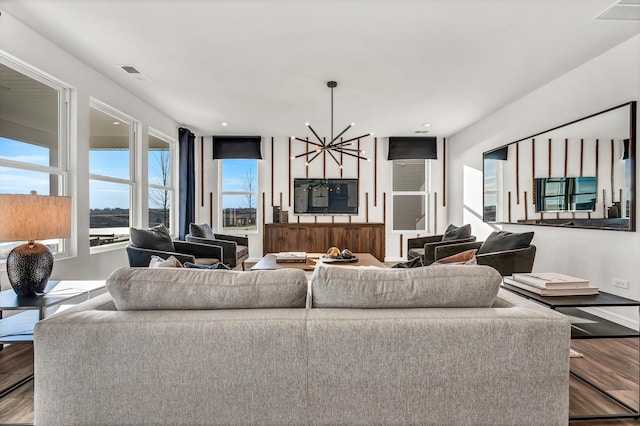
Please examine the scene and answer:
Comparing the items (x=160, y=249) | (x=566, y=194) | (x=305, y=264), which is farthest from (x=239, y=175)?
(x=566, y=194)

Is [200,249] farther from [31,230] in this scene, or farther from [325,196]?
[325,196]

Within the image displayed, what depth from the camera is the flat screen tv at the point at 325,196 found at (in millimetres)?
6648

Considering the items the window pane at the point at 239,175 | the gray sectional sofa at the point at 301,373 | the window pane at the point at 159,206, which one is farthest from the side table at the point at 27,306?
the window pane at the point at 239,175

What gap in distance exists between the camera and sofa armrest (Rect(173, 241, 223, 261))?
4.27 meters

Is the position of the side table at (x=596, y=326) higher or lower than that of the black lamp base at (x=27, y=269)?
lower

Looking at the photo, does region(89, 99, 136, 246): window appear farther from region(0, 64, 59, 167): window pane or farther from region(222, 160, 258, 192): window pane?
region(222, 160, 258, 192): window pane

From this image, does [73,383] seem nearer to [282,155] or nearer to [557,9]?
[557,9]

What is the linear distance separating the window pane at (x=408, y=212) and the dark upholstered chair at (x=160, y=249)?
3792 mm

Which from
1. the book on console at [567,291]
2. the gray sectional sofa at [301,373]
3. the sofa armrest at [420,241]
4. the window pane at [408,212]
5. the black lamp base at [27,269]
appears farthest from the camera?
the window pane at [408,212]

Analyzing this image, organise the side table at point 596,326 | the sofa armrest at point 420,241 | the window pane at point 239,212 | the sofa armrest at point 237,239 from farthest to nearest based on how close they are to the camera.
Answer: the window pane at point 239,212 < the sofa armrest at point 237,239 < the sofa armrest at point 420,241 < the side table at point 596,326

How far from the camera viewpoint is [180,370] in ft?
4.06

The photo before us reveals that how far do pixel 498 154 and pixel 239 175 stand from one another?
450 centimetres

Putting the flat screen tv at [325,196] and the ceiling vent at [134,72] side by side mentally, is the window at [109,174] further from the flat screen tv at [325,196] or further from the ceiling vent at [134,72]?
the flat screen tv at [325,196]

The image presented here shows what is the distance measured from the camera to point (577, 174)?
3414 mm
